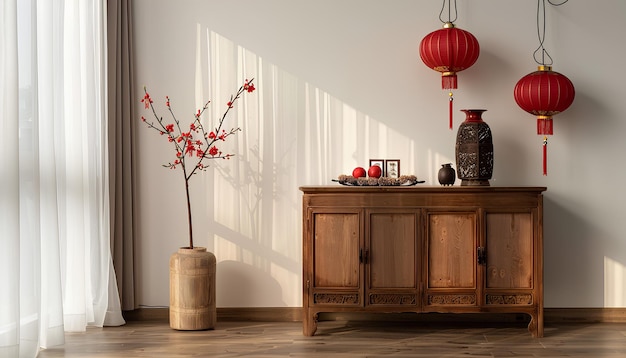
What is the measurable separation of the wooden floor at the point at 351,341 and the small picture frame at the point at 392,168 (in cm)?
97

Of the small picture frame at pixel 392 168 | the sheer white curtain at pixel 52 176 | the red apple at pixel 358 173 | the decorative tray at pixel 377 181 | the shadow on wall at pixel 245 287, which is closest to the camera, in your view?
the sheer white curtain at pixel 52 176

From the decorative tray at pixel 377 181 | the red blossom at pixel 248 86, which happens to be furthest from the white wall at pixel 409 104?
the decorative tray at pixel 377 181

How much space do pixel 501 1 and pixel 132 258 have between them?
2.98 metres

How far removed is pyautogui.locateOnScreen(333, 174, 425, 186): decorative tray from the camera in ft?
14.6

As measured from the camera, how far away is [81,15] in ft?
14.4

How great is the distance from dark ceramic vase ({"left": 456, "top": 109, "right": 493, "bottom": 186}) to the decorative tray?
327 mm

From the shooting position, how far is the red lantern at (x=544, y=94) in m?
4.46

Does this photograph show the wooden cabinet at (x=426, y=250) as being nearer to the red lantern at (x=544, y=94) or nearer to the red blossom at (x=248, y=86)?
the red lantern at (x=544, y=94)

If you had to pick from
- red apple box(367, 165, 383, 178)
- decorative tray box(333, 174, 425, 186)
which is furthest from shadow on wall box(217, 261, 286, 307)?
red apple box(367, 165, 383, 178)

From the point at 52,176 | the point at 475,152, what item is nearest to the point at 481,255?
the point at 475,152

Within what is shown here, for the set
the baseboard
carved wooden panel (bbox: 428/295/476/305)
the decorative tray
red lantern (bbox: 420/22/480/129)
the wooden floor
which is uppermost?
red lantern (bbox: 420/22/480/129)

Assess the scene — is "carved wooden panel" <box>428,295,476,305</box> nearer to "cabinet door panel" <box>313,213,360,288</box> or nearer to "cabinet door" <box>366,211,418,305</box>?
"cabinet door" <box>366,211,418,305</box>

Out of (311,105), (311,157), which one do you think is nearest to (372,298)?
(311,157)

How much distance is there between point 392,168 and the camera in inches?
186
